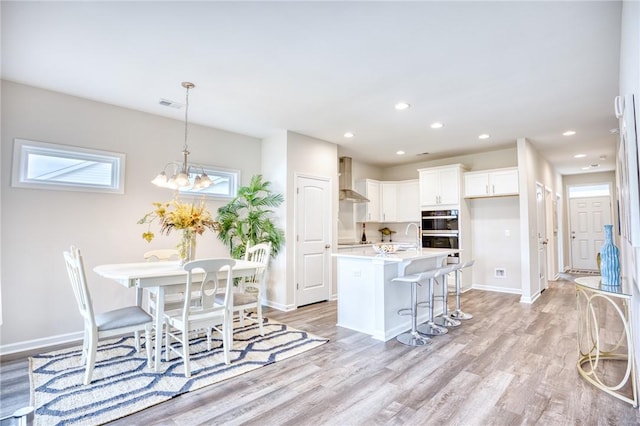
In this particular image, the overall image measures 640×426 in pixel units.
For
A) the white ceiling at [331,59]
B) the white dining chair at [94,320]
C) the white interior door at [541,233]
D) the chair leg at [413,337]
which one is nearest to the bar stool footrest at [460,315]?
the chair leg at [413,337]

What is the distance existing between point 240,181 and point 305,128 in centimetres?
129

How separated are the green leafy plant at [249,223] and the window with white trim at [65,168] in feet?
4.53

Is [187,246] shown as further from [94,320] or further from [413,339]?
[413,339]

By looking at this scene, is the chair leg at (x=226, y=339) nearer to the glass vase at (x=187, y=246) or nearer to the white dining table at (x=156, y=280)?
the white dining table at (x=156, y=280)

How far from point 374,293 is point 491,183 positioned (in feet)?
11.6

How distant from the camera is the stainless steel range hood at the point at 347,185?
6312 millimetres

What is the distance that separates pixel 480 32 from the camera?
8.05 ft

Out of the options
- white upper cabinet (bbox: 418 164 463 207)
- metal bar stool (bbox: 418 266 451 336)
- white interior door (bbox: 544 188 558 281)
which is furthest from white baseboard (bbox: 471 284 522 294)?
metal bar stool (bbox: 418 266 451 336)

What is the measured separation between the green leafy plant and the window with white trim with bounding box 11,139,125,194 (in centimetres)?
138

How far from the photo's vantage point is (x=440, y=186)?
631 cm

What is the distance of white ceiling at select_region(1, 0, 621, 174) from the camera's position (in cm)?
225

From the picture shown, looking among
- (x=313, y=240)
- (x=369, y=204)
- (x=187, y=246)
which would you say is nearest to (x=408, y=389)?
(x=187, y=246)

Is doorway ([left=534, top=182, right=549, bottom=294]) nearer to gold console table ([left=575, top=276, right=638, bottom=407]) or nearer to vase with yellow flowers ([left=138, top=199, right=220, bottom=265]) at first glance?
gold console table ([left=575, top=276, right=638, bottom=407])

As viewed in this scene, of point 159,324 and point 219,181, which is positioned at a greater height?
point 219,181
